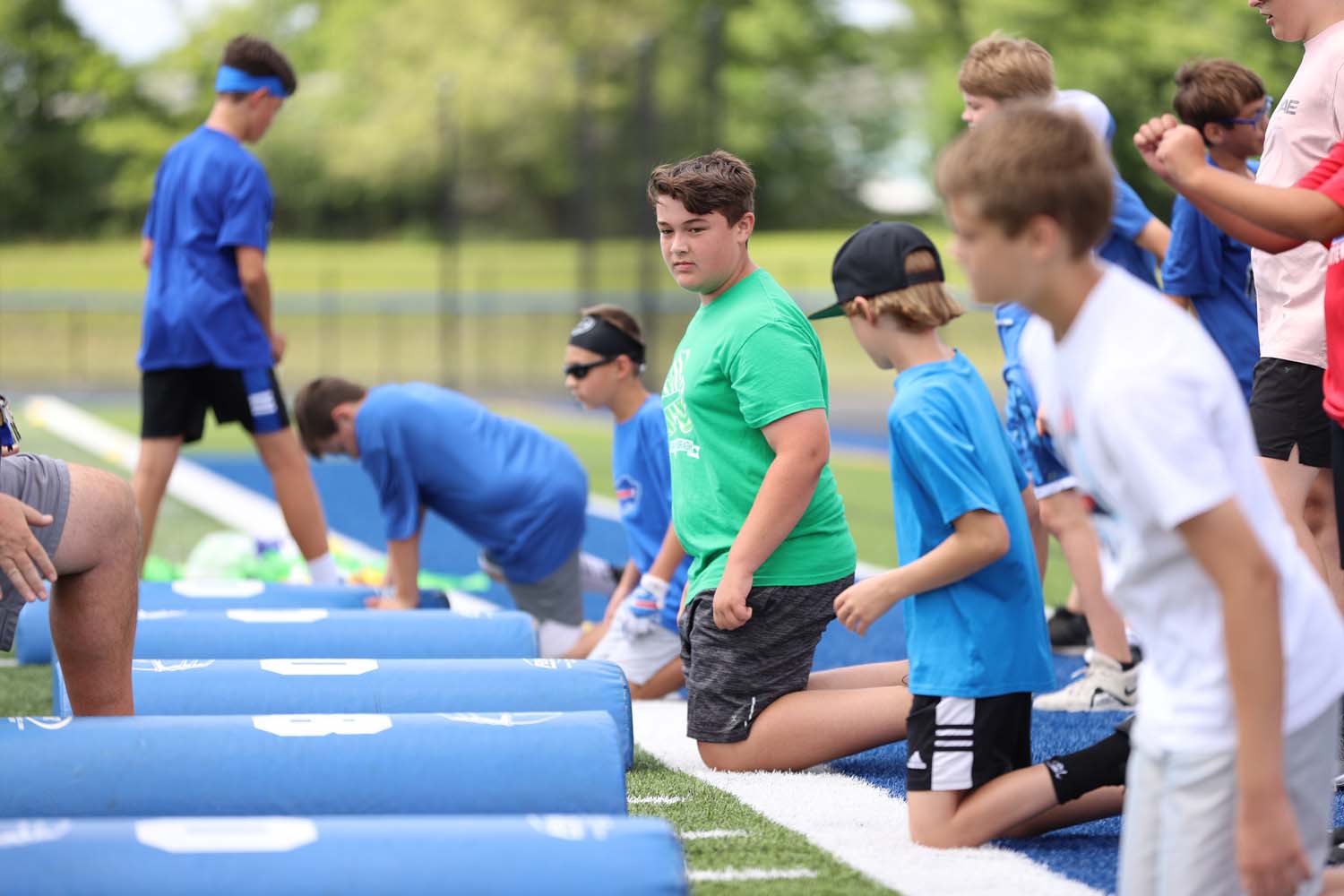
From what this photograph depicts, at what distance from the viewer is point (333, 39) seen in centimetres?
4656

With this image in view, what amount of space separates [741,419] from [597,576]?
2.78 metres

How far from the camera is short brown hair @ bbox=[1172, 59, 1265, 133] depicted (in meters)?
4.77

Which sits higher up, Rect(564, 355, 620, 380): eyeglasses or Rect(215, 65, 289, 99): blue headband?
Rect(215, 65, 289, 99): blue headband

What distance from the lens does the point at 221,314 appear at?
676cm

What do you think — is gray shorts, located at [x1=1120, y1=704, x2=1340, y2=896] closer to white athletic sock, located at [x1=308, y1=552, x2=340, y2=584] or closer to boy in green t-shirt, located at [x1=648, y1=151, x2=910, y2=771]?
boy in green t-shirt, located at [x1=648, y1=151, x2=910, y2=771]

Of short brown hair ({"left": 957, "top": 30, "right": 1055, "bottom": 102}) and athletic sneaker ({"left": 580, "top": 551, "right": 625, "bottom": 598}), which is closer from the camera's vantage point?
short brown hair ({"left": 957, "top": 30, "right": 1055, "bottom": 102})

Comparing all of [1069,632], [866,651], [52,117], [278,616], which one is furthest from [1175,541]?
[52,117]

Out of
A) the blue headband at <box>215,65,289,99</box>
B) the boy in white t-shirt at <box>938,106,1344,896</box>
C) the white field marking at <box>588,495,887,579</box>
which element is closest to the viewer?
the boy in white t-shirt at <box>938,106,1344,896</box>

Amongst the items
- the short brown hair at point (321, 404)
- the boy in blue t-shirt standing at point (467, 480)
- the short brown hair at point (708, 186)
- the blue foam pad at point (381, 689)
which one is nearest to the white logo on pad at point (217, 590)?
the boy in blue t-shirt standing at point (467, 480)

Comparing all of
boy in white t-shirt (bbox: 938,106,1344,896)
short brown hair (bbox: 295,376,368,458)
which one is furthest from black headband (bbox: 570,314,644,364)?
boy in white t-shirt (bbox: 938,106,1344,896)

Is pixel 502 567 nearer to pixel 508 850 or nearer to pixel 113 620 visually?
pixel 113 620

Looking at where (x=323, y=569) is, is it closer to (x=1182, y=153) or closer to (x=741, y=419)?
(x=741, y=419)

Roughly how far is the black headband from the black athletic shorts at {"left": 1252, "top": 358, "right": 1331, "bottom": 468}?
6.98ft

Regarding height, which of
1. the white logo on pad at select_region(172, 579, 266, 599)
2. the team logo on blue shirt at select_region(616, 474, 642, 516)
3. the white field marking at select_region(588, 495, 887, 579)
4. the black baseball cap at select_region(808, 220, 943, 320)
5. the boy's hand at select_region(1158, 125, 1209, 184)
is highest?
the boy's hand at select_region(1158, 125, 1209, 184)
